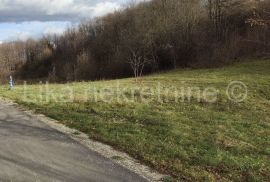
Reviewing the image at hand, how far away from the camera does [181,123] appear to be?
14.9 metres

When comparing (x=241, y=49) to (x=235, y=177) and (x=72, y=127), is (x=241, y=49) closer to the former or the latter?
(x=72, y=127)

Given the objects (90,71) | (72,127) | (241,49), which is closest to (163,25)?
(241,49)

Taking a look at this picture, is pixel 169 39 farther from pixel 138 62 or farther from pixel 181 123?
pixel 181 123

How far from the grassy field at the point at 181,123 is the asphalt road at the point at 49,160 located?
0.95 meters

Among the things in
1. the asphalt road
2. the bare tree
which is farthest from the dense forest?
the asphalt road

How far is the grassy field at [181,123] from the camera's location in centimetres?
1011

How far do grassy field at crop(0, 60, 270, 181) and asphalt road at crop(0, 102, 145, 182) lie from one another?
0.95 m

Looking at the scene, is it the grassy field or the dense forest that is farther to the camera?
the dense forest

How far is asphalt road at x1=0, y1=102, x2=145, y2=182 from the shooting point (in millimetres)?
8938

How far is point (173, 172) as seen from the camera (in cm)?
943

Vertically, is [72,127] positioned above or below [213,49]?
below

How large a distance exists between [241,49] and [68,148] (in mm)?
35792

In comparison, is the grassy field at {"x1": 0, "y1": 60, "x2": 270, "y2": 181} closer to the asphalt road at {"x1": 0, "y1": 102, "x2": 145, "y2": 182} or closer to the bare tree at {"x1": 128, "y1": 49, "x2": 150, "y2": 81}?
the asphalt road at {"x1": 0, "y1": 102, "x2": 145, "y2": 182}

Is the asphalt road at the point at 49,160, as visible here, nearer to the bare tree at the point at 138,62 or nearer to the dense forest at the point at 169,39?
the dense forest at the point at 169,39
